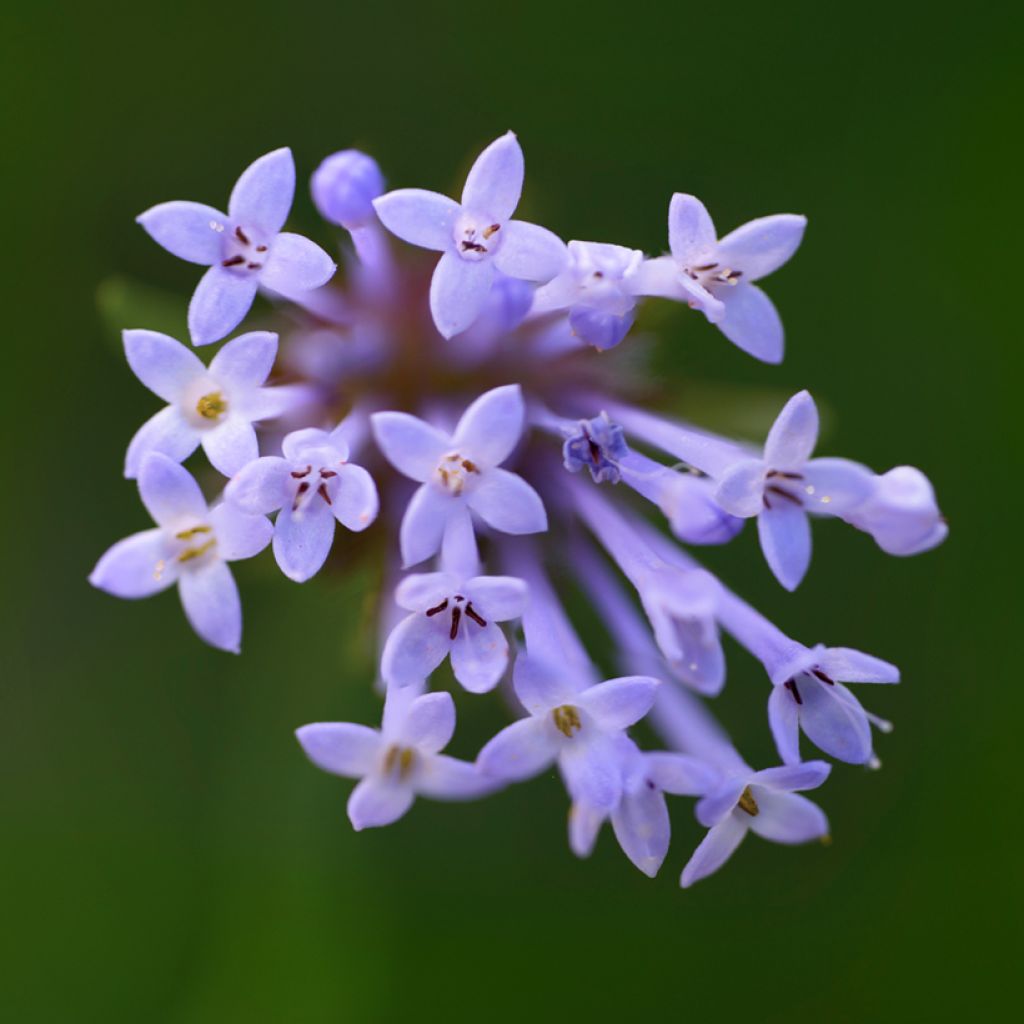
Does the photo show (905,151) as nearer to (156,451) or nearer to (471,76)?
(471,76)

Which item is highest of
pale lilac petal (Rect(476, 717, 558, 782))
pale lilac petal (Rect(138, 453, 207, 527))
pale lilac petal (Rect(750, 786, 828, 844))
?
pale lilac petal (Rect(138, 453, 207, 527))

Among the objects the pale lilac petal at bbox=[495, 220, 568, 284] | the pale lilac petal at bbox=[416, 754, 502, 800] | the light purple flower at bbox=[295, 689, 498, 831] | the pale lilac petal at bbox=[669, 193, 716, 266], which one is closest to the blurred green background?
the pale lilac petal at bbox=[416, 754, 502, 800]

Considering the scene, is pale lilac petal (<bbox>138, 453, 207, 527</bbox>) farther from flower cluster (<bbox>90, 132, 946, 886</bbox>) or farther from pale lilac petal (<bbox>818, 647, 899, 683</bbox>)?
pale lilac petal (<bbox>818, 647, 899, 683</bbox>)

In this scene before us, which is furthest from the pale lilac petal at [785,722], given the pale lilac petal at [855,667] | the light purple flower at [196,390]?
the light purple flower at [196,390]

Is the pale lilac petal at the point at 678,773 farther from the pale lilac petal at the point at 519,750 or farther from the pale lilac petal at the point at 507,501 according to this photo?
the pale lilac petal at the point at 507,501

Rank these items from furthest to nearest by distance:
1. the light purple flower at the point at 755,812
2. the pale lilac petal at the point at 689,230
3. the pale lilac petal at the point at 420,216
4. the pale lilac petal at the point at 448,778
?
the pale lilac petal at the point at 448,778, the light purple flower at the point at 755,812, the pale lilac petal at the point at 689,230, the pale lilac petal at the point at 420,216

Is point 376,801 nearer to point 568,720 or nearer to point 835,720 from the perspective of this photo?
point 568,720

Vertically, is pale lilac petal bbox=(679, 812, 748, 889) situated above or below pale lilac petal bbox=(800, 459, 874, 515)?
below
